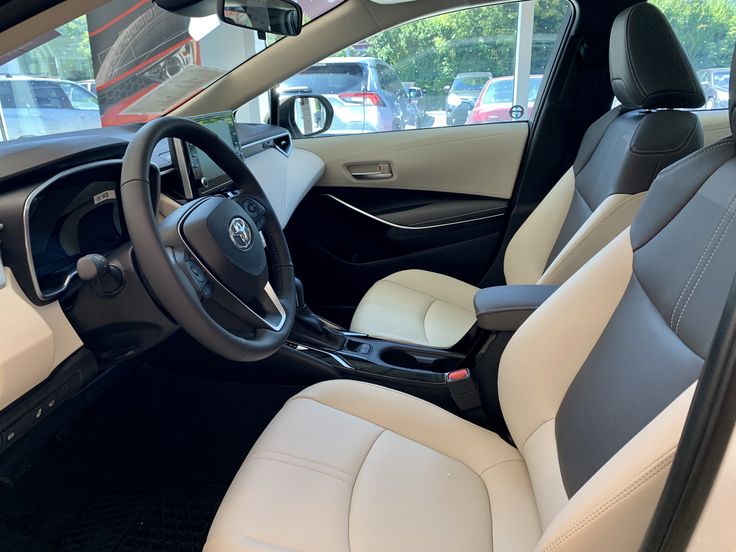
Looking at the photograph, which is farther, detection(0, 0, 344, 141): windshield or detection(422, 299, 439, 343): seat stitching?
detection(0, 0, 344, 141): windshield

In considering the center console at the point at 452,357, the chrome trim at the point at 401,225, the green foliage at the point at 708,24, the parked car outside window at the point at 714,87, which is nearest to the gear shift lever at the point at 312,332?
the center console at the point at 452,357

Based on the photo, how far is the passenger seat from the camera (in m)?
1.47

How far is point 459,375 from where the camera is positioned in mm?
A: 1401

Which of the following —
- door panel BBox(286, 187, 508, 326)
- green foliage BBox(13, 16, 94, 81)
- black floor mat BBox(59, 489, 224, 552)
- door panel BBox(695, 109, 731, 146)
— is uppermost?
green foliage BBox(13, 16, 94, 81)

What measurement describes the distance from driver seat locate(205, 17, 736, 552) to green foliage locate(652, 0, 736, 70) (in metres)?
1.57

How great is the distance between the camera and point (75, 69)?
252 cm

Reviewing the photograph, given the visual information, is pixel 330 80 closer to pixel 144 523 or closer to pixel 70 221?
pixel 70 221

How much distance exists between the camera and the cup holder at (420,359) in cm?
152

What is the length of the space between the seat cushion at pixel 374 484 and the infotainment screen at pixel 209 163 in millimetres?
550

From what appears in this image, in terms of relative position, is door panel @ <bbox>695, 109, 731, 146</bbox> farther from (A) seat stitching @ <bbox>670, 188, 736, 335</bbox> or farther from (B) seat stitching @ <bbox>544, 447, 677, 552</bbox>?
(B) seat stitching @ <bbox>544, 447, 677, 552</bbox>

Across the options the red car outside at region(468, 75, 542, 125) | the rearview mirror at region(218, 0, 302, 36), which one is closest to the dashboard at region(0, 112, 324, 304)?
the rearview mirror at region(218, 0, 302, 36)

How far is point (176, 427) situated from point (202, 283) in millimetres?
704

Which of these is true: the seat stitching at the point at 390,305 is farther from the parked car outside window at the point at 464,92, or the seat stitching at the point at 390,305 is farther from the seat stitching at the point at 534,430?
the parked car outside window at the point at 464,92

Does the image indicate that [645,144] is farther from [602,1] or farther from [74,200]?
[74,200]
